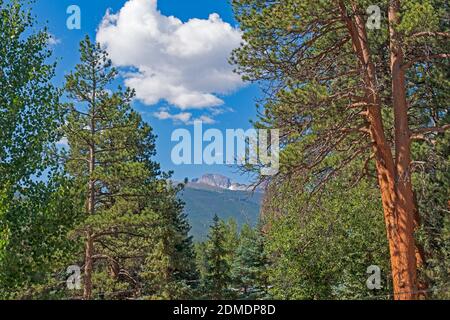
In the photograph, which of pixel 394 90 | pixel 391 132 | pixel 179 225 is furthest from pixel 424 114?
pixel 179 225

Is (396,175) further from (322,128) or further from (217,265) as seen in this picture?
(217,265)

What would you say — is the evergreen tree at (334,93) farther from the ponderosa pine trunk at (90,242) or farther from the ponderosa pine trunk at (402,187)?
the ponderosa pine trunk at (90,242)

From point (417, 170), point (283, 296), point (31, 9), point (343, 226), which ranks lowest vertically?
point (283, 296)

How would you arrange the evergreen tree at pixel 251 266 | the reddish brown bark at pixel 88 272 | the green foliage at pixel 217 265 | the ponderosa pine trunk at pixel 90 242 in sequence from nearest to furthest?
1. the reddish brown bark at pixel 88 272
2. the ponderosa pine trunk at pixel 90 242
3. the green foliage at pixel 217 265
4. the evergreen tree at pixel 251 266

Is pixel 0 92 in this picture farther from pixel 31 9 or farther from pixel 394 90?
pixel 394 90

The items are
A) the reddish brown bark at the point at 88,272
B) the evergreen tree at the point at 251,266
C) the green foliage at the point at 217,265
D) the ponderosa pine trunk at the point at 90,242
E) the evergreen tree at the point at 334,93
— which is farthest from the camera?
the evergreen tree at the point at 251,266

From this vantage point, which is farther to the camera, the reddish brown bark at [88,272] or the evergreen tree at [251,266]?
the evergreen tree at [251,266]

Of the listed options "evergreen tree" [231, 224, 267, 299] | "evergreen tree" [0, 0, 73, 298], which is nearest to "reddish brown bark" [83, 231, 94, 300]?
"evergreen tree" [0, 0, 73, 298]

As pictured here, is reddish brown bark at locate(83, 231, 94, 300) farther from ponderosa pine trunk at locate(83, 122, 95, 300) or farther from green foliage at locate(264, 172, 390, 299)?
green foliage at locate(264, 172, 390, 299)

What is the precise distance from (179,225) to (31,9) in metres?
21.0

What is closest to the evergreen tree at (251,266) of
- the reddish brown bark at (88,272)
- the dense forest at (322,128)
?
the reddish brown bark at (88,272)

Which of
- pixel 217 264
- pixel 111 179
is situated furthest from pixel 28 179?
pixel 217 264

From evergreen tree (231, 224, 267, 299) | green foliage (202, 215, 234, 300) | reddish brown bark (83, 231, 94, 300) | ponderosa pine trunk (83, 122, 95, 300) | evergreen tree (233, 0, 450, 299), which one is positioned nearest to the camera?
evergreen tree (233, 0, 450, 299)
